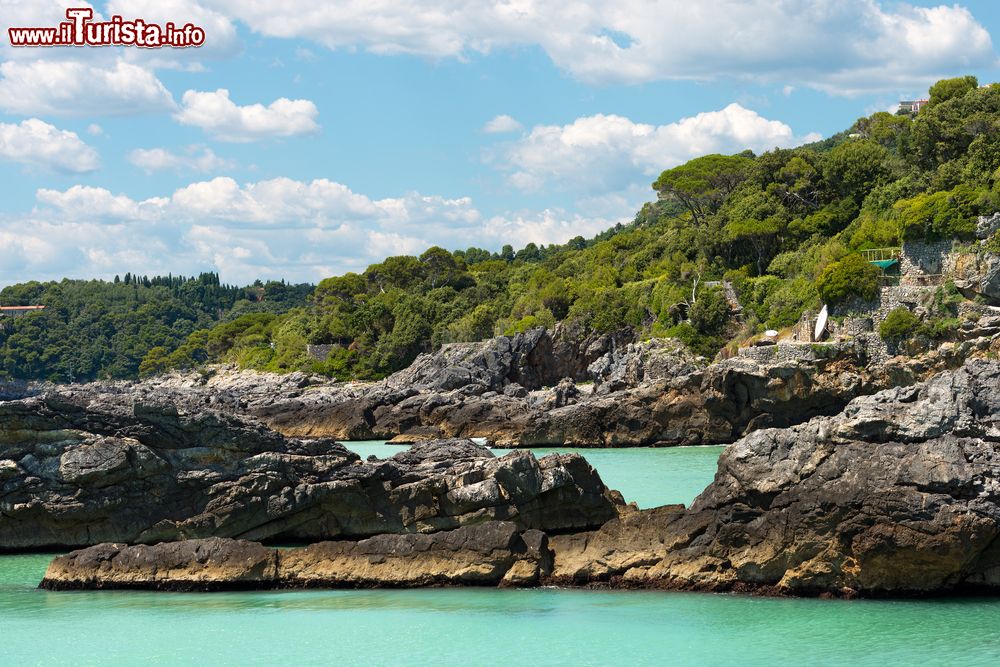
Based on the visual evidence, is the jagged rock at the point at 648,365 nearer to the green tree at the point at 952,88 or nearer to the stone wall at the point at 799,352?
the stone wall at the point at 799,352

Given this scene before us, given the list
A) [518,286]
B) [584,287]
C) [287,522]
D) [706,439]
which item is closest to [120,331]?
[518,286]

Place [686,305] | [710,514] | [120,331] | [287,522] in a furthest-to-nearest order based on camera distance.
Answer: [120,331] < [686,305] < [287,522] < [710,514]

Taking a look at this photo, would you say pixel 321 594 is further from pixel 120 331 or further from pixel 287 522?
pixel 120 331

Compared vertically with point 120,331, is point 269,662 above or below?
below

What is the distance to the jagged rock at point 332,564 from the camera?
57.8 feet

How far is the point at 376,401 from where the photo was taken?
164ft

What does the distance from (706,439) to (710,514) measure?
24.6 m

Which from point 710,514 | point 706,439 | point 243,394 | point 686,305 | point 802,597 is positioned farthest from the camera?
point 243,394

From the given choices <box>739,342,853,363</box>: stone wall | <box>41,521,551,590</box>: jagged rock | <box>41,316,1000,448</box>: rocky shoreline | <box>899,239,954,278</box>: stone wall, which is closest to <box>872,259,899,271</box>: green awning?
<box>899,239,954,278</box>: stone wall

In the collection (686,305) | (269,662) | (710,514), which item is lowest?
(269,662)

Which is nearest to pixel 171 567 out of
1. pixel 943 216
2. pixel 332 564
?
pixel 332 564

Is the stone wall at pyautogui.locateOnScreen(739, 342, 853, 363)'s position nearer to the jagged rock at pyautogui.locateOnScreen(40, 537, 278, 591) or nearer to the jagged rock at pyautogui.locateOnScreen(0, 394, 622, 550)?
the jagged rock at pyautogui.locateOnScreen(0, 394, 622, 550)

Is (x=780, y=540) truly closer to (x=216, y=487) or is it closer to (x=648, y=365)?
(x=216, y=487)

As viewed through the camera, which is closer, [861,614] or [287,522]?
[861,614]
